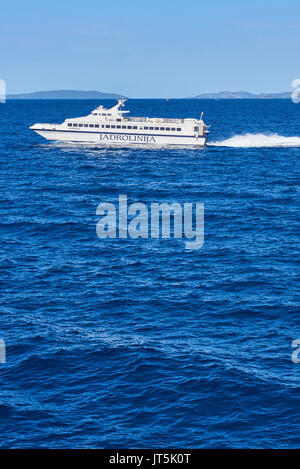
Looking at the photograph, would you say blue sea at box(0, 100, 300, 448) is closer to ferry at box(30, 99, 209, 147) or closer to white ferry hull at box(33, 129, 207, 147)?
ferry at box(30, 99, 209, 147)

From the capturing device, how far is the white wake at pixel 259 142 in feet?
461

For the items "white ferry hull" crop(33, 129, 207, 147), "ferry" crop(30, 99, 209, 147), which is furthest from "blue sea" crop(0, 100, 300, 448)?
"white ferry hull" crop(33, 129, 207, 147)

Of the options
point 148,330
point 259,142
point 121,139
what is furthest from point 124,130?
point 148,330

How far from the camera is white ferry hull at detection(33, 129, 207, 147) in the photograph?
128125 millimetres

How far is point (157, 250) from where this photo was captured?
54.8 m

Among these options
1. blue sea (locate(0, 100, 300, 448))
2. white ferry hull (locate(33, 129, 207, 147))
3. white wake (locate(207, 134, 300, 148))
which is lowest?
blue sea (locate(0, 100, 300, 448))

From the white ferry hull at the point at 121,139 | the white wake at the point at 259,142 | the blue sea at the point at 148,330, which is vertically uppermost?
the white wake at the point at 259,142

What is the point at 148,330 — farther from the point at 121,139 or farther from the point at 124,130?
the point at 121,139

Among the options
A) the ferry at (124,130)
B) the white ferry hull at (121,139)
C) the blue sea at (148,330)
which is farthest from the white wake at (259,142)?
the blue sea at (148,330)

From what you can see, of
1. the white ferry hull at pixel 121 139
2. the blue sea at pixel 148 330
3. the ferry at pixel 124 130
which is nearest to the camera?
the blue sea at pixel 148 330

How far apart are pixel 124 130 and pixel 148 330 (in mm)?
95831

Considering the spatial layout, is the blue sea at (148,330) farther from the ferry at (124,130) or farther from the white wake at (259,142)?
the white wake at (259,142)

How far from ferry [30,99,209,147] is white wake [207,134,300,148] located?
46.4 feet
